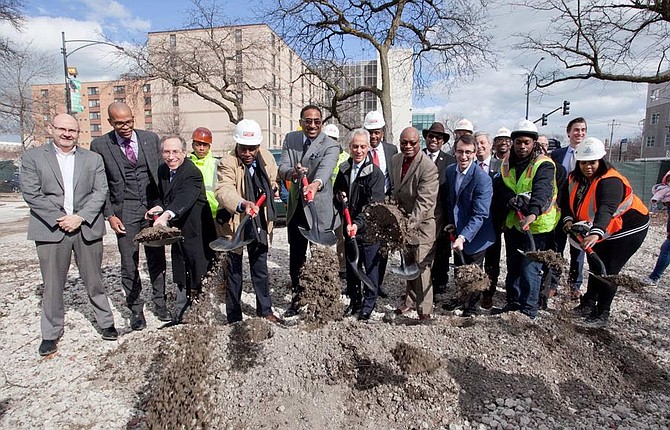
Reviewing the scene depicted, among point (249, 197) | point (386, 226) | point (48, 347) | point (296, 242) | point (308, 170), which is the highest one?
point (308, 170)

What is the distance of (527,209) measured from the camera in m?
3.26

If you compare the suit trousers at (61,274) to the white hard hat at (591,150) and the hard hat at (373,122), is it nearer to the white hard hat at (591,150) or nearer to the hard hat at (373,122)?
the hard hat at (373,122)

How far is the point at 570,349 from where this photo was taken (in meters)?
2.84

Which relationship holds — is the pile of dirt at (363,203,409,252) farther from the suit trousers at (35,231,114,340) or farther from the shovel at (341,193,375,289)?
the suit trousers at (35,231,114,340)

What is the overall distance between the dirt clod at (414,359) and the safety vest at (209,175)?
80.6 inches

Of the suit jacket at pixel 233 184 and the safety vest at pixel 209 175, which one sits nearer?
the suit jacket at pixel 233 184

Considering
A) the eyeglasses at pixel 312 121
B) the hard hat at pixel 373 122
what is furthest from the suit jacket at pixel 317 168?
the hard hat at pixel 373 122

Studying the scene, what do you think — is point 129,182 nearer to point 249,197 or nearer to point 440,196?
point 249,197

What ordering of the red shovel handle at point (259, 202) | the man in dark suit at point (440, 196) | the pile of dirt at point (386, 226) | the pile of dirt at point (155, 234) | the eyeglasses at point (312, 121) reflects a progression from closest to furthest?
the pile of dirt at point (155, 234), the red shovel handle at point (259, 202), the pile of dirt at point (386, 226), the eyeglasses at point (312, 121), the man in dark suit at point (440, 196)

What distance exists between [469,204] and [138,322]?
3.15 m

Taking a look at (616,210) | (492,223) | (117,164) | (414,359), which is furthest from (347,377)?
(117,164)

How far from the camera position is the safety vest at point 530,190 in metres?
3.28

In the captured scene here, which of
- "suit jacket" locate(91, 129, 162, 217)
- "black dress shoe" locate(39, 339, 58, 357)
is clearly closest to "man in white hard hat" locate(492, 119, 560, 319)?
"suit jacket" locate(91, 129, 162, 217)

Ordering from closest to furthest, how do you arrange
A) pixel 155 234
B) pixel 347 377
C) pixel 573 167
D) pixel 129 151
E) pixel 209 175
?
pixel 347 377, pixel 155 234, pixel 129 151, pixel 209 175, pixel 573 167
